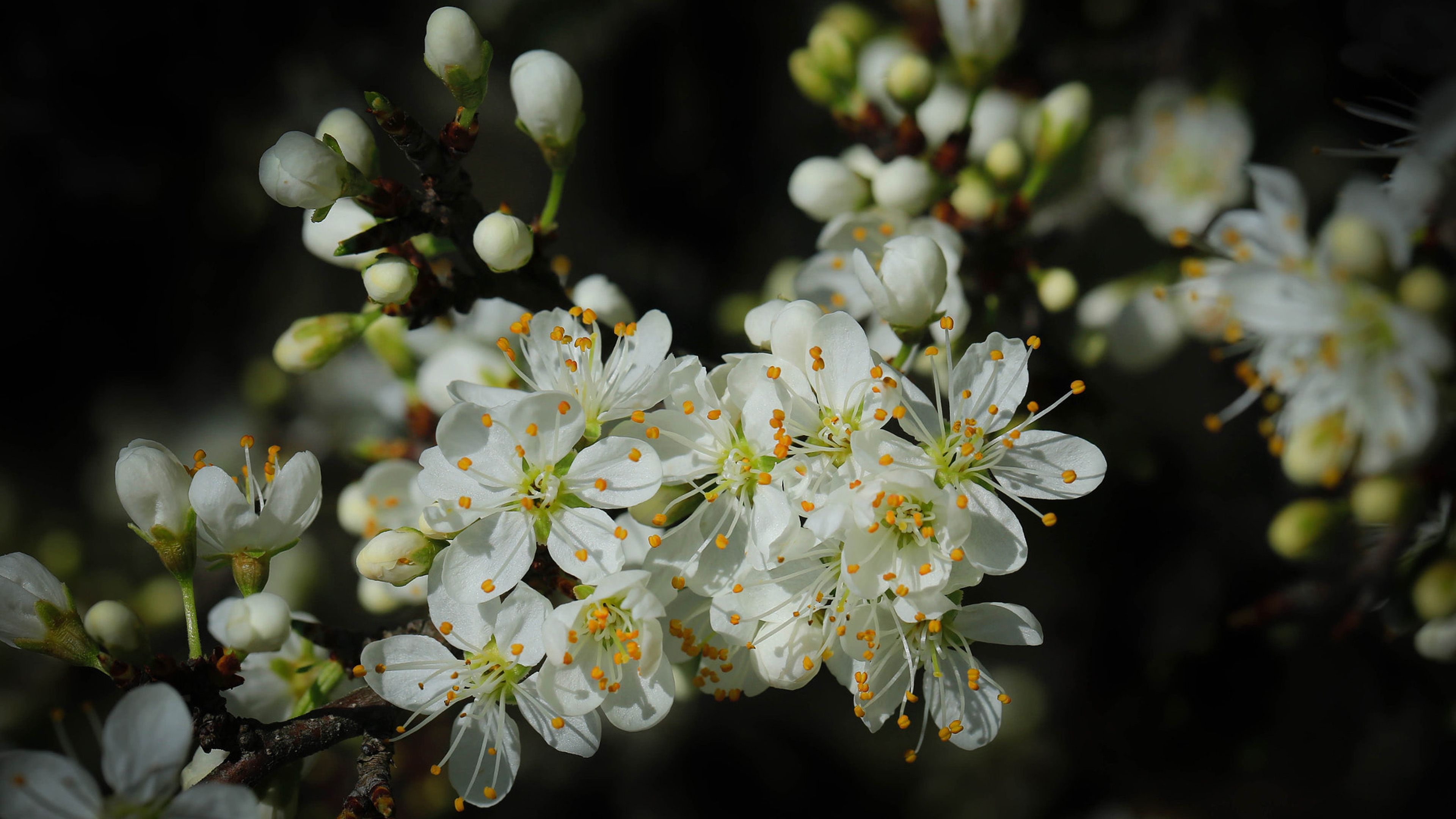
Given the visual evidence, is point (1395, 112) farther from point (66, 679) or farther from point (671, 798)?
point (66, 679)

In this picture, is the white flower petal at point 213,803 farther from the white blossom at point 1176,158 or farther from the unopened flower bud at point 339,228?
the white blossom at point 1176,158

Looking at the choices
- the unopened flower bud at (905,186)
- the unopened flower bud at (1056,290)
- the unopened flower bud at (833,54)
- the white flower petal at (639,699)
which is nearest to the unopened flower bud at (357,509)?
the white flower petal at (639,699)

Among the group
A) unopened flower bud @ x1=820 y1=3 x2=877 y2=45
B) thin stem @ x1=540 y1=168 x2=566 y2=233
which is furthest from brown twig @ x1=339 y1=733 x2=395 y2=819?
unopened flower bud @ x1=820 y1=3 x2=877 y2=45

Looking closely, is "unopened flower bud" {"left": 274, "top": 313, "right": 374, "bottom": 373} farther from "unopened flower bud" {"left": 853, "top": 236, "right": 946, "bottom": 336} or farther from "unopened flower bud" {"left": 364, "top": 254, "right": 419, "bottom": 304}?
"unopened flower bud" {"left": 853, "top": 236, "right": 946, "bottom": 336}

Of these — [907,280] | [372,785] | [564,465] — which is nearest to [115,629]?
[372,785]

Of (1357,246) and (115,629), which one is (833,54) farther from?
(115,629)

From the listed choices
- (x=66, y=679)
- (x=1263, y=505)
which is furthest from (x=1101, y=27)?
(x=66, y=679)
